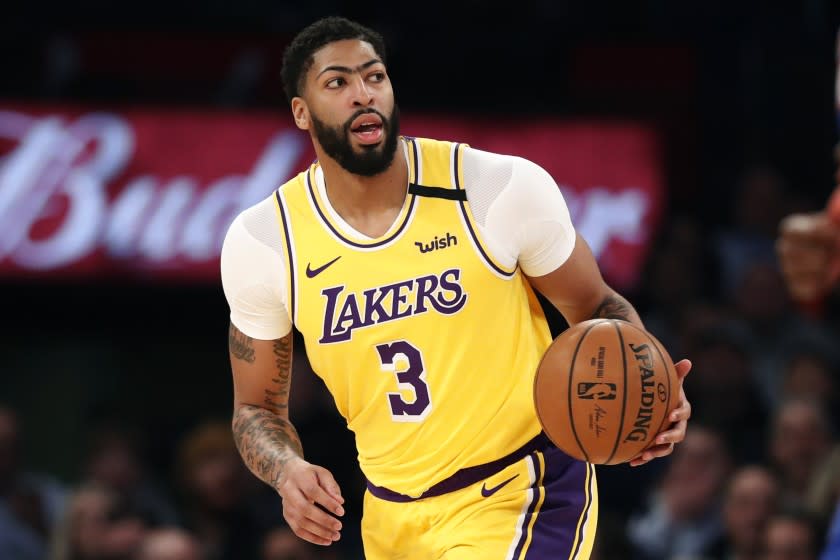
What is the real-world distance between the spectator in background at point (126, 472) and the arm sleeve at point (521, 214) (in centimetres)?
424

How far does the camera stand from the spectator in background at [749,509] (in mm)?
6953

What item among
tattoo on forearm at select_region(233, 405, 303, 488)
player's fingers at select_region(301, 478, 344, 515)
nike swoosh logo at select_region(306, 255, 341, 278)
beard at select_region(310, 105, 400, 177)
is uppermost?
beard at select_region(310, 105, 400, 177)

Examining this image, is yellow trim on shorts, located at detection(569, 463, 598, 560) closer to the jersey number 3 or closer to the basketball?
the basketball

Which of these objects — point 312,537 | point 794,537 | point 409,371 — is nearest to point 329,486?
point 312,537

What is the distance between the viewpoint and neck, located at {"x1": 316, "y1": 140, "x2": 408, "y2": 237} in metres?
4.43

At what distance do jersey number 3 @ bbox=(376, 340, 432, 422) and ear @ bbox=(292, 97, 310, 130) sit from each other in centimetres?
72

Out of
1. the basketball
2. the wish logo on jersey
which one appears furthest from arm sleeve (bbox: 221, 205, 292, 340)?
the basketball

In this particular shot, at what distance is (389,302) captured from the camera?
4.34 metres

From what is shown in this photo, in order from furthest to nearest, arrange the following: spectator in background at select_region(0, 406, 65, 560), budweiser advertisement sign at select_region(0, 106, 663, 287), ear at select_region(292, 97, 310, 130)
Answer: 1. budweiser advertisement sign at select_region(0, 106, 663, 287)
2. spectator in background at select_region(0, 406, 65, 560)
3. ear at select_region(292, 97, 310, 130)

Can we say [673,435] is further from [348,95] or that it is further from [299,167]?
[299,167]

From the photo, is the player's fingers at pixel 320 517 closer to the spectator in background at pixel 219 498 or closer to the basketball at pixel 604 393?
the basketball at pixel 604 393

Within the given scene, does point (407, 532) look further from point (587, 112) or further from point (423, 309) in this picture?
point (587, 112)

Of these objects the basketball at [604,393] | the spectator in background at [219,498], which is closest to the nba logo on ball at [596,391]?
the basketball at [604,393]

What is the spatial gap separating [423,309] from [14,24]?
6.24 metres
